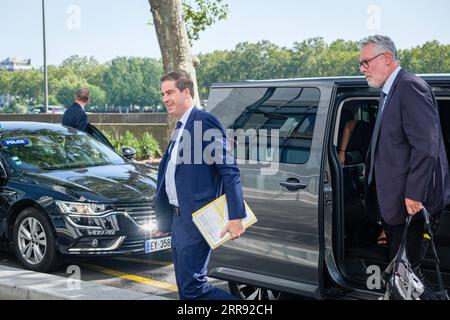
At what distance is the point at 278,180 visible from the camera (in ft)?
14.7

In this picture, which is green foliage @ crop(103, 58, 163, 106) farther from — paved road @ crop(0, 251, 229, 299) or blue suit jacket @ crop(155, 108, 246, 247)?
blue suit jacket @ crop(155, 108, 246, 247)

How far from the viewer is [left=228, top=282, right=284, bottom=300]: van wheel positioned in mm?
4805

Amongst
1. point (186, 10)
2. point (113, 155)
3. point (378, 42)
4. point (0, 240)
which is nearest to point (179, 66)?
point (113, 155)

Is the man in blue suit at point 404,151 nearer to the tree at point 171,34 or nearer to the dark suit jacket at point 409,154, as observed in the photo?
the dark suit jacket at point 409,154

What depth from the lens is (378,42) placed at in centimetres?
381

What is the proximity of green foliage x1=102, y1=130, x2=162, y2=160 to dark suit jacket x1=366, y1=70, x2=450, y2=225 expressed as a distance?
49.0 feet

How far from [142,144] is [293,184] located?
1474 cm

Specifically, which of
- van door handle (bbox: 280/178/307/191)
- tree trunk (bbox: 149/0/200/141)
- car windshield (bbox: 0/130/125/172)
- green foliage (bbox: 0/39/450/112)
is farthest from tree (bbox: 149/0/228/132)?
green foliage (bbox: 0/39/450/112)

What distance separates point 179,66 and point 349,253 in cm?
761

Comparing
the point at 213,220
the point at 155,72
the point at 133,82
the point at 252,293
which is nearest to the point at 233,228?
the point at 213,220

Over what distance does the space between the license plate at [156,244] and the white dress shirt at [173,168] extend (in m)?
2.48

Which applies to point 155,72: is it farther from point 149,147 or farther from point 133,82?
point 149,147

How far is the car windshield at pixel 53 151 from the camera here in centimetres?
705

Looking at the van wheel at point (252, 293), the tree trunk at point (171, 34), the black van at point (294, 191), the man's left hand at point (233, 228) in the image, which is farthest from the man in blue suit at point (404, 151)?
the tree trunk at point (171, 34)
